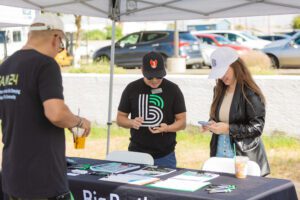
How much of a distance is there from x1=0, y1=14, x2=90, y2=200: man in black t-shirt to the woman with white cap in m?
1.46

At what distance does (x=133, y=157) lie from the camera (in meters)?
4.75

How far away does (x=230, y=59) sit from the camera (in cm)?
436

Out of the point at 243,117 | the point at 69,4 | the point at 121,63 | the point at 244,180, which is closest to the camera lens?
the point at 244,180

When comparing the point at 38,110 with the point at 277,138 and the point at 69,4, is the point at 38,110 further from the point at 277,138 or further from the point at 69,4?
the point at 277,138

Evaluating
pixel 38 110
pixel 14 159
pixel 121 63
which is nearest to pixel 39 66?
pixel 38 110

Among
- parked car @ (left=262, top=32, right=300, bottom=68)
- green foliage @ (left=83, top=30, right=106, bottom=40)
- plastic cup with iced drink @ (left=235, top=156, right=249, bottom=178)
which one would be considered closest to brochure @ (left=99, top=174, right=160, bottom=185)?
plastic cup with iced drink @ (left=235, top=156, right=249, bottom=178)

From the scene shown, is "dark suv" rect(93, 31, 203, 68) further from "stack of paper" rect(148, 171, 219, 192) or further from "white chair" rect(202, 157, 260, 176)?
"stack of paper" rect(148, 171, 219, 192)

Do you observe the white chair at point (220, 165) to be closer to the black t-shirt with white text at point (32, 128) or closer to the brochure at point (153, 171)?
the brochure at point (153, 171)

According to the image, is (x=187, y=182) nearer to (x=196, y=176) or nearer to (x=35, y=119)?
(x=196, y=176)

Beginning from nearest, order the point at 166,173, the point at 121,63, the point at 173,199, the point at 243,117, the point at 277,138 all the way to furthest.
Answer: the point at 173,199
the point at 166,173
the point at 243,117
the point at 277,138
the point at 121,63

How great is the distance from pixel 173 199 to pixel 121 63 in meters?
15.5

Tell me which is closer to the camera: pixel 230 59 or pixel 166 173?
pixel 166 173

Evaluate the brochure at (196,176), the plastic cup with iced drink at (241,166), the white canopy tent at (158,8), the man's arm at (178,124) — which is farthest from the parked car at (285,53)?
the plastic cup with iced drink at (241,166)

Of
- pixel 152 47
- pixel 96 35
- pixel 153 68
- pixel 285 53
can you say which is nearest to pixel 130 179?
pixel 153 68
